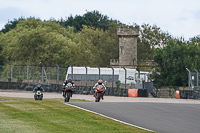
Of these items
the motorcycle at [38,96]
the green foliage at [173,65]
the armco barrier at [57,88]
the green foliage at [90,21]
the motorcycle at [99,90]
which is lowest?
the motorcycle at [38,96]

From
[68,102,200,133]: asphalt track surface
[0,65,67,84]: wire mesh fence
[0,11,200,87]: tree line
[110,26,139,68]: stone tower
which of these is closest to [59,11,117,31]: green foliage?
[0,11,200,87]: tree line

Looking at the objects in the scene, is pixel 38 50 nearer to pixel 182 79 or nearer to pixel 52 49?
pixel 52 49

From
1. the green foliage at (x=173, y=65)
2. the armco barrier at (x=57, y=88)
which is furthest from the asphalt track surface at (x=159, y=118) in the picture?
the green foliage at (x=173, y=65)

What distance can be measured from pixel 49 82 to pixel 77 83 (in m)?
4.15

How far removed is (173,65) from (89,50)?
30364mm

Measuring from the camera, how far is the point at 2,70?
170 feet

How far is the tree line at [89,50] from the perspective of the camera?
Answer: 64.9 metres

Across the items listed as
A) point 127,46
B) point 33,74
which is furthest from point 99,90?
point 127,46

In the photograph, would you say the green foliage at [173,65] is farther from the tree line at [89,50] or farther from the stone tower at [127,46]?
the stone tower at [127,46]

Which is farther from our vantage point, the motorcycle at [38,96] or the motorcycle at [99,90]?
the motorcycle at [99,90]

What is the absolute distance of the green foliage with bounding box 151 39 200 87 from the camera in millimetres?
64125

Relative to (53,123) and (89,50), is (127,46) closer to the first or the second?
(89,50)

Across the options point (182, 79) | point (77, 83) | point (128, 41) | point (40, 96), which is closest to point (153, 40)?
point (128, 41)

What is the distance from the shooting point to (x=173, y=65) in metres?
64.2
